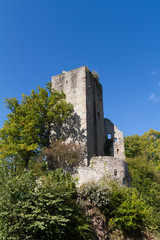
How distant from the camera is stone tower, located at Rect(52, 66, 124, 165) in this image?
Answer: 61.5 feet

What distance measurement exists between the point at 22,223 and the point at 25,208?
0.53 meters

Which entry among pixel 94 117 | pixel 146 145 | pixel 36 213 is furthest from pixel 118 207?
pixel 146 145

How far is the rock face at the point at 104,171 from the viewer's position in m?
12.5

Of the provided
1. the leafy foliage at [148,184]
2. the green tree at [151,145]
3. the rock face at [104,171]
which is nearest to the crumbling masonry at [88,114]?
the leafy foliage at [148,184]

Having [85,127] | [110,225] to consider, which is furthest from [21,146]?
[110,225]

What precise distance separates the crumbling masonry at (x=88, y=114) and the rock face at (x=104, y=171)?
3.45 meters

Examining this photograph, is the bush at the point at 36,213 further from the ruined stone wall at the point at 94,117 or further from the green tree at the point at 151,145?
the green tree at the point at 151,145

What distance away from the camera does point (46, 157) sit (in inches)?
651

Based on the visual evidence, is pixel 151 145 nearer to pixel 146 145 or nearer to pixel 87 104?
pixel 146 145

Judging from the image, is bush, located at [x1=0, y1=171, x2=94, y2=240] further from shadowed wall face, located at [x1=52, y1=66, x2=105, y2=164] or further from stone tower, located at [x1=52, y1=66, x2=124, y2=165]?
shadowed wall face, located at [x1=52, y1=66, x2=105, y2=164]

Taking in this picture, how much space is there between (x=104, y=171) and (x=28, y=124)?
717 centimetres

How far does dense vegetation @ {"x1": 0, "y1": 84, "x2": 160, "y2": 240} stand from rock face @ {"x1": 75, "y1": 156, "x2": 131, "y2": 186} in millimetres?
832

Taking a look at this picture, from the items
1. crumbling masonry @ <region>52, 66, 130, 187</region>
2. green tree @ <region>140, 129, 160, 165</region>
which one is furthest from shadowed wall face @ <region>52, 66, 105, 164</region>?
green tree @ <region>140, 129, 160, 165</region>

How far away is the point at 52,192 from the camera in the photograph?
28.3 feet
